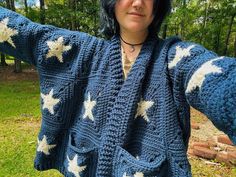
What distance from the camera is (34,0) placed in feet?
68.0

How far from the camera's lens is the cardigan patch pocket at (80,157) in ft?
5.21

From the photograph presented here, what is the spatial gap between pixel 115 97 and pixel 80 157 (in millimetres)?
329

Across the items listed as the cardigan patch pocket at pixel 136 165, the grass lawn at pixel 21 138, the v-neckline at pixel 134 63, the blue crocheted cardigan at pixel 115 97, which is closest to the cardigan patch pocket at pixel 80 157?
the blue crocheted cardigan at pixel 115 97

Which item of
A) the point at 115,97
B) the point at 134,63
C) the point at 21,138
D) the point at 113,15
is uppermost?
the point at 113,15

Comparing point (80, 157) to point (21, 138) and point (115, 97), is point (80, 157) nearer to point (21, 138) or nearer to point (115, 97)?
point (115, 97)

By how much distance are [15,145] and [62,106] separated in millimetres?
4411

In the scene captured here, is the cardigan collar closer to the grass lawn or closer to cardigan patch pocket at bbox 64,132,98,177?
cardigan patch pocket at bbox 64,132,98,177

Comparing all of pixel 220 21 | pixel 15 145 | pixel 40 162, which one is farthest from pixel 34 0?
pixel 40 162

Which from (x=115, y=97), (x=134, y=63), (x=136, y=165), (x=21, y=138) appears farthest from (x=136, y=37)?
(x=21, y=138)

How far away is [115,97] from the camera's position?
5.02 feet

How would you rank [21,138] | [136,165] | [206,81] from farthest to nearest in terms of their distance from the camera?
1. [21,138]
2. [136,165]
3. [206,81]

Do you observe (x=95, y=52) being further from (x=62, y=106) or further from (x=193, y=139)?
(x=193, y=139)

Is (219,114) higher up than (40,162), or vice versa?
(219,114)

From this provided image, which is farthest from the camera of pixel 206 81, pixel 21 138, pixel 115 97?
pixel 21 138
